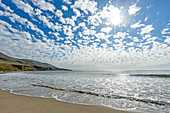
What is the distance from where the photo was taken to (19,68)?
477 feet

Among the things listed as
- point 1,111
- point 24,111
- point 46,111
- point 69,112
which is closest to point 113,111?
point 69,112

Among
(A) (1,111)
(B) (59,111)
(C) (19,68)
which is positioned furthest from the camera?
(C) (19,68)

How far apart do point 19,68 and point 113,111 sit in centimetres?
17874

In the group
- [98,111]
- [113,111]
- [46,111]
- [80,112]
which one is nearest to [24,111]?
[46,111]

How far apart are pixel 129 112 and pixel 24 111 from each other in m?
8.86

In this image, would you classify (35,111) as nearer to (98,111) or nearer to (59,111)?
(59,111)

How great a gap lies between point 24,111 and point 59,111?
2.78 metres

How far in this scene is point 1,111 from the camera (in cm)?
689

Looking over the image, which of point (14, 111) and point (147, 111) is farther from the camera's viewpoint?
point (147, 111)

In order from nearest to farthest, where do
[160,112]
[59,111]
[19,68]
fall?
[59,111] → [160,112] → [19,68]

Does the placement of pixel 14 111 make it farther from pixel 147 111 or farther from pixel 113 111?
pixel 147 111

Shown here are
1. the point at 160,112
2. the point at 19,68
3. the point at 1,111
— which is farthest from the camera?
the point at 19,68

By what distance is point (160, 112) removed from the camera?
7926 millimetres

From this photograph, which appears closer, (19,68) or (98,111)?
(98,111)
